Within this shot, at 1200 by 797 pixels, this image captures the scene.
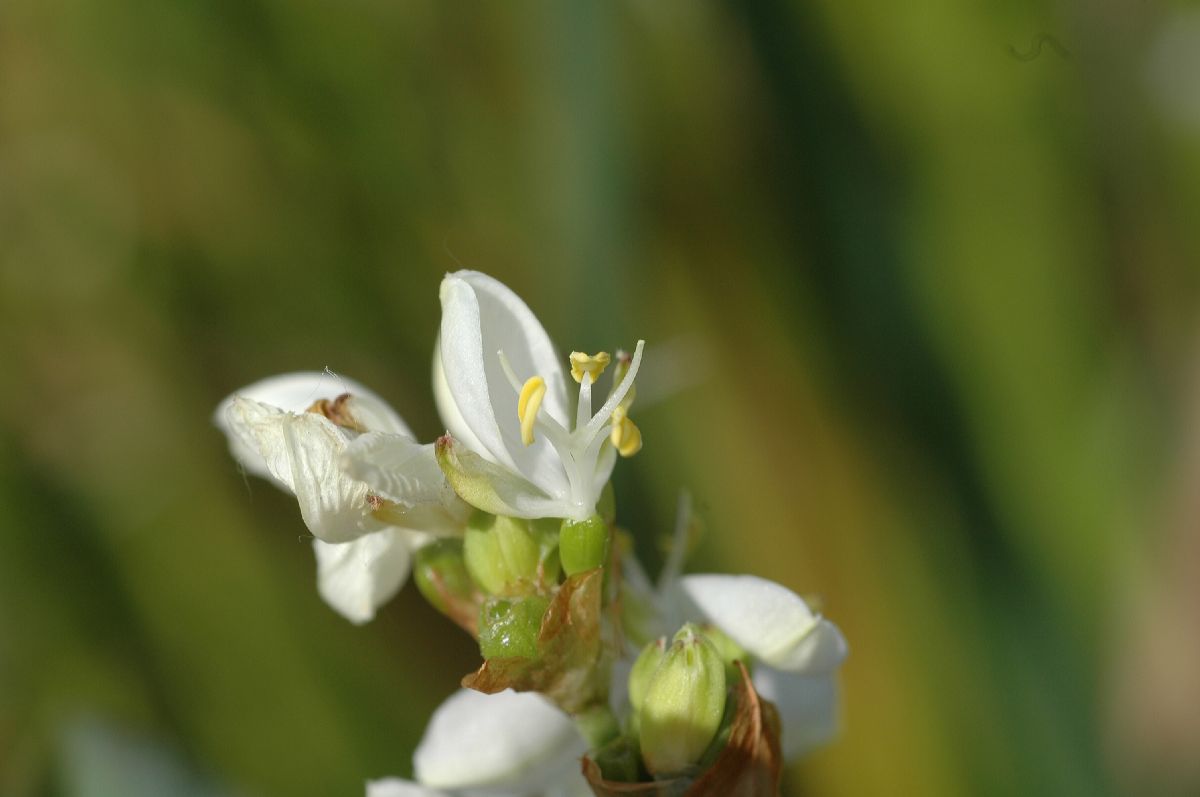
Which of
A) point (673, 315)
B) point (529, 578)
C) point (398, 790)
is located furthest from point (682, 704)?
point (673, 315)

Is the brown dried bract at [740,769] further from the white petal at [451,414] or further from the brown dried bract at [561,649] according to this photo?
the white petal at [451,414]

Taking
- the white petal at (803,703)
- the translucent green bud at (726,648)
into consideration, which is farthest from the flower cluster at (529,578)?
the white petal at (803,703)

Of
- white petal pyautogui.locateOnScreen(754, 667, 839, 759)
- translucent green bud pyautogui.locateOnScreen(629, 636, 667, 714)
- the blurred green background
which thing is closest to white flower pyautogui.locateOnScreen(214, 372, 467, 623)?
translucent green bud pyautogui.locateOnScreen(629, 636, 667, 714)

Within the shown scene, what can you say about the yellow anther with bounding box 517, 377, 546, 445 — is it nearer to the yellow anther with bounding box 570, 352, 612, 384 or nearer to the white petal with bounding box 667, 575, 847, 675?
the yellow anther with bounding box 570, 352, 612, 384

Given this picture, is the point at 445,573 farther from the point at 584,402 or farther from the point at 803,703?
the point at 803,703

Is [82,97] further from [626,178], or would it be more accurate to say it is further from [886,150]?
[886,150]

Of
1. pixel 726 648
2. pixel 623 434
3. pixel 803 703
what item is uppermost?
pixel 623 434

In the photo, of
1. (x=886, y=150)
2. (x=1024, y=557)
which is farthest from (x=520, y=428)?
(x=886, y=150)
